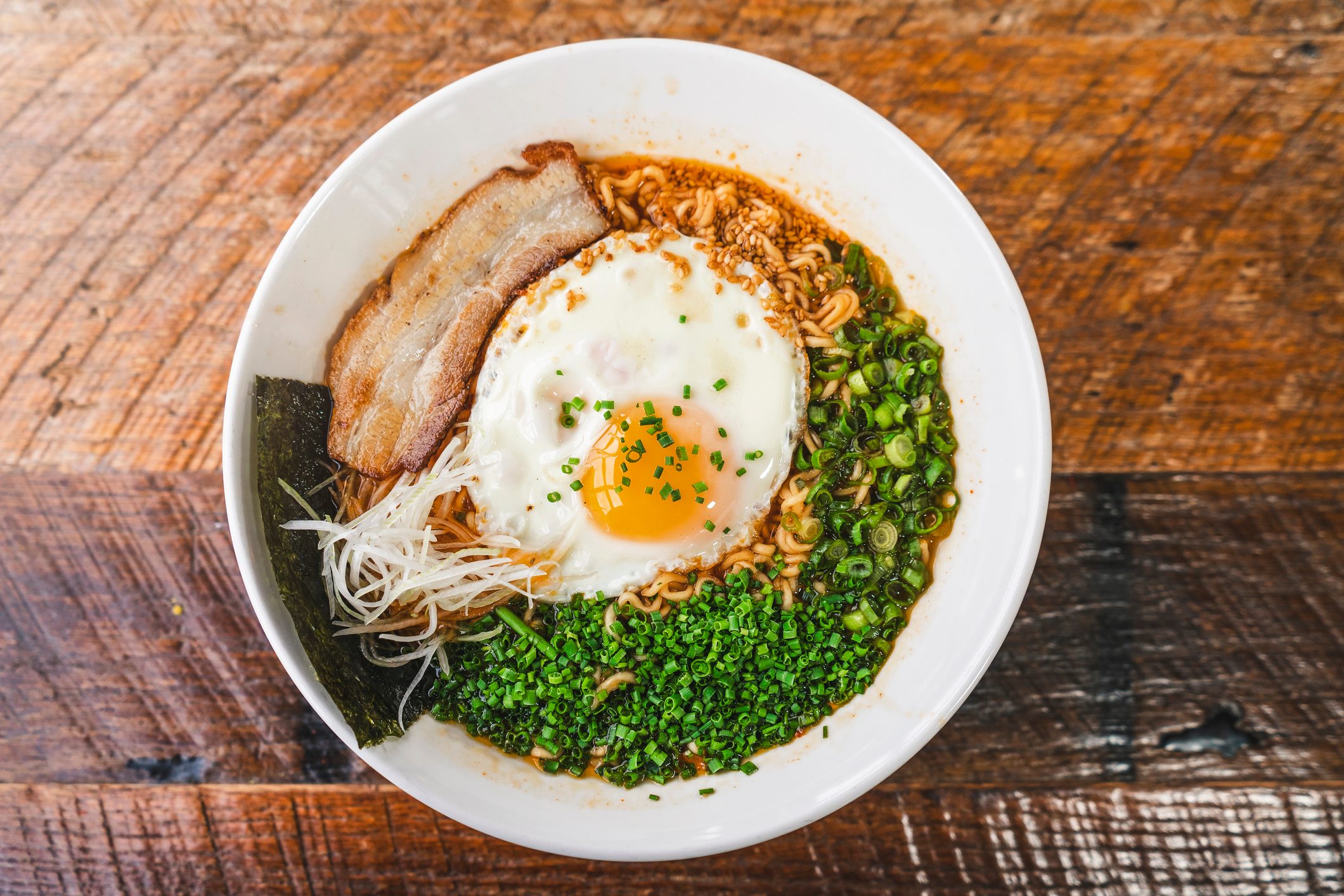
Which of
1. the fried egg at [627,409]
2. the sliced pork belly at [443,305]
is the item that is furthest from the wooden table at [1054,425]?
the fried egg at [627,409]

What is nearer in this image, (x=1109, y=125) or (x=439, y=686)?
(x=439, y=686)

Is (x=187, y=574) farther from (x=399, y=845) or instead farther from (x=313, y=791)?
(x=399, y=845)

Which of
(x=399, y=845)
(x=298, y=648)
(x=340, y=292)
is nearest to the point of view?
(x=298, y=648)

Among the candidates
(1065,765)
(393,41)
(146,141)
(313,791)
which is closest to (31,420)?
(146,141)

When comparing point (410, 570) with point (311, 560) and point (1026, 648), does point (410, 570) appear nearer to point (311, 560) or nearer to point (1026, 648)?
point (311, 560)

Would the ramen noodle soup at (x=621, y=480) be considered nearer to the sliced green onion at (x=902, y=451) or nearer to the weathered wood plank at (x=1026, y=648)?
the sliced green onion at (x=902, y=451)

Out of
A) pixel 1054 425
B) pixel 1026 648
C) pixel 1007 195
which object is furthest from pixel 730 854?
pixel 1007 195

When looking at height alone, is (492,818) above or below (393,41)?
below
